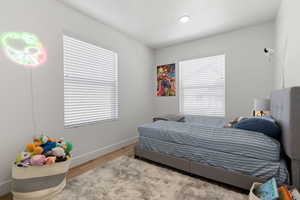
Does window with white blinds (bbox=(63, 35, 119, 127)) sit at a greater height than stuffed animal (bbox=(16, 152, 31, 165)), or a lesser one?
greater

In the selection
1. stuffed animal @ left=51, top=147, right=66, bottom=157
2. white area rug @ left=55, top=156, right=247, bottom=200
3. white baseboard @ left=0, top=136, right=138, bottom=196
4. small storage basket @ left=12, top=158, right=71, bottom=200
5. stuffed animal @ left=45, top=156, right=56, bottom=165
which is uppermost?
stuffed animal @ left=51, top=147, right=66, bottom=157

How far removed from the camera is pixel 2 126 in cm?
158

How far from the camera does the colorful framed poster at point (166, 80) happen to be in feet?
12.5

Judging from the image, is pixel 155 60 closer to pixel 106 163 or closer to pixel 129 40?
pixel 129 40

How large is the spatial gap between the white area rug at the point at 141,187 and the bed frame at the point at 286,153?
0.12m

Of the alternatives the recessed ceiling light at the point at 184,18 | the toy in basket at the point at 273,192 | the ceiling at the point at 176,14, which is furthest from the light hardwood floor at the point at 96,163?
the recessed ceiling light at the point at 184,18

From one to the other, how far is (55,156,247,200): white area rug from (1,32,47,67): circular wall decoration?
1700mm

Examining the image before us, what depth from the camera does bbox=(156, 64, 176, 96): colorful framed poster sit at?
12.5ft

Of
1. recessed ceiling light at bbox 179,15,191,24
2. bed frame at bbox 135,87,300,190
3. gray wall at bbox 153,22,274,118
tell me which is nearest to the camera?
bed frame at bbox 135,87,300,190

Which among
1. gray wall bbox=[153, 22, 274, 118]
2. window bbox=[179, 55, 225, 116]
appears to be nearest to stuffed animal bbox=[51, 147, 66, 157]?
window bbox=[179, 55, 225, 116]

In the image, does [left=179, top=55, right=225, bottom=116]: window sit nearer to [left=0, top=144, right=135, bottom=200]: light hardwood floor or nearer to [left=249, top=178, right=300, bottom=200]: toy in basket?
[left=0, top=144, right=135, bottom=200]: light hardwood floor

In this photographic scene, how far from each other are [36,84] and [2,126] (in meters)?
0.61

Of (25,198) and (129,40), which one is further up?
(129,40)

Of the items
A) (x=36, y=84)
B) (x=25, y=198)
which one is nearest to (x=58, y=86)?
(x=36, y=84)
